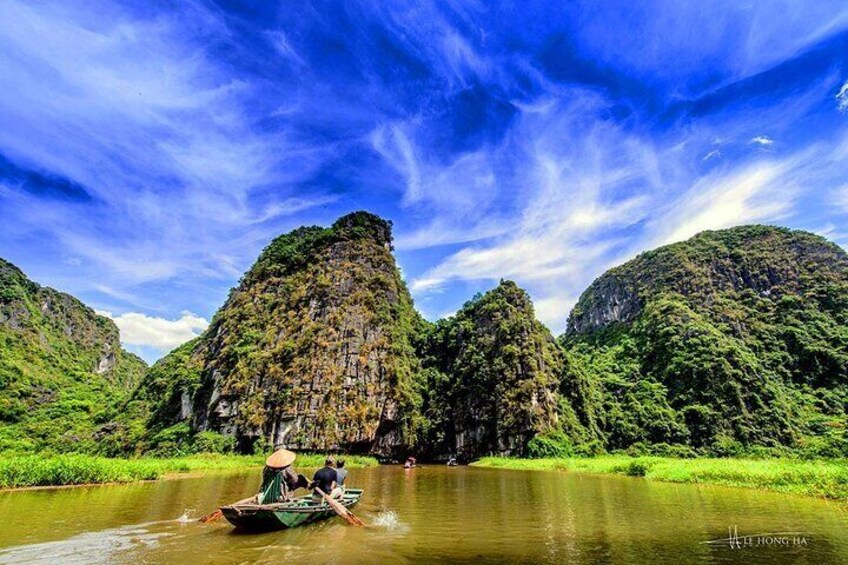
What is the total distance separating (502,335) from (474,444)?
1623 cm

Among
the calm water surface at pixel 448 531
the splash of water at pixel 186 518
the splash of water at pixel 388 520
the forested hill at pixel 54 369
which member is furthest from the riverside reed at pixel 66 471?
the forested hill at pixel 54 369

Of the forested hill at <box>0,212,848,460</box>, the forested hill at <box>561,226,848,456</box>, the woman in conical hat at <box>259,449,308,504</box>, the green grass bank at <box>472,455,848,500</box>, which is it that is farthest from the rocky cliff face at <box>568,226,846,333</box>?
the woman in conical hat at <box>259,449,308,504</box>

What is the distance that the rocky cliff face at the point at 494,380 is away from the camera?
61.4 meters

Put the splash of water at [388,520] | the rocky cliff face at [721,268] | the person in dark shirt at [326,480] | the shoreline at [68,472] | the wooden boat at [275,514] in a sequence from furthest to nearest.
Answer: the rocky cliff face at [721,268], the shoreline at [68,472], the person in dark shirt at [326,480], the splash of water at [388,520], the wooden boat at [275,514]

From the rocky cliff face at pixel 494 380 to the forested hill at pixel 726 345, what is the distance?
1259 cm

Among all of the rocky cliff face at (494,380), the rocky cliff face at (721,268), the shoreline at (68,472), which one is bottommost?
the shoreline at (68,472)

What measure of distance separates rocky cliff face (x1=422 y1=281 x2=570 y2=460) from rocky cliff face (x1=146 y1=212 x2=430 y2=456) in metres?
5.97

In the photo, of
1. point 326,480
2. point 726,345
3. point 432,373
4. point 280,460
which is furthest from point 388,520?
point 726,345

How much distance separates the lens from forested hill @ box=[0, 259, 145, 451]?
199 feet

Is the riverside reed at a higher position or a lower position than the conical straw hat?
lower

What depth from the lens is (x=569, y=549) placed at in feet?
35.7

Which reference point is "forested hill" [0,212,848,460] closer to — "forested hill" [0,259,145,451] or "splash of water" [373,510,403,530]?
"forested hill" [0,259,145,451]

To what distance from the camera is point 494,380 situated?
218 feet

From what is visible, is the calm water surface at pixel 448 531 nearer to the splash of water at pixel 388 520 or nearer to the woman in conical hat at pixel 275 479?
the splash of water at pixel 388 520
